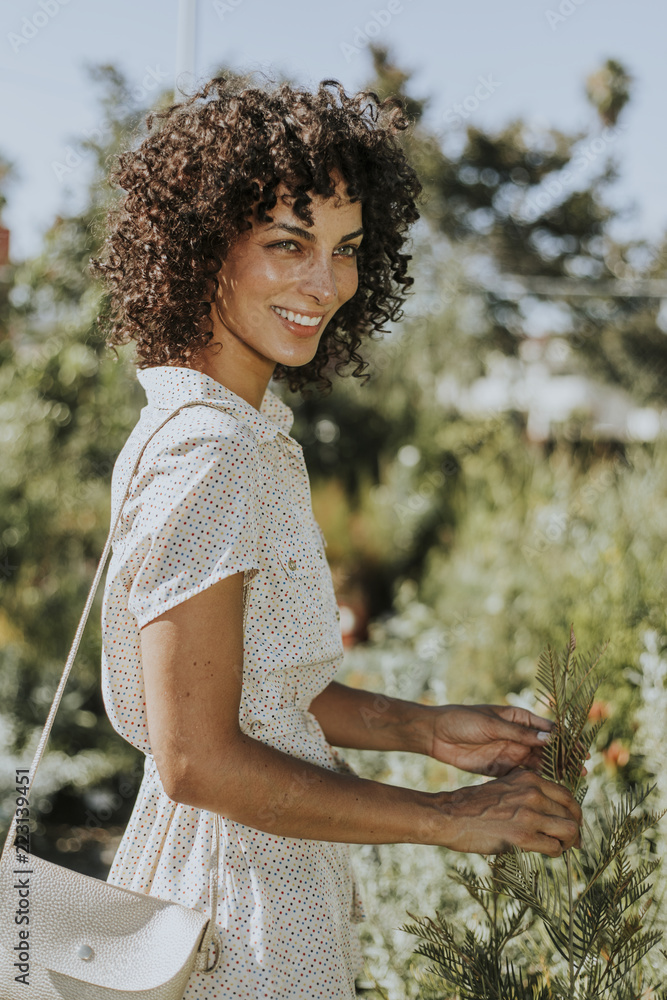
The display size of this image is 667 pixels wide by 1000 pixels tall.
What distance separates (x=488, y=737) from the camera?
1454mm

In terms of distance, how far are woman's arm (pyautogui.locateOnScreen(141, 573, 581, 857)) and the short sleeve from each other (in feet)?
0.08

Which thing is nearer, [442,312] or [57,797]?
[57,797]

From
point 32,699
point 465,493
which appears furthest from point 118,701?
point 465,493

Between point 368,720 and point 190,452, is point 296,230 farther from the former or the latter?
point 368,720

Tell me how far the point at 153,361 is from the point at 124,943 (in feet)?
2.84

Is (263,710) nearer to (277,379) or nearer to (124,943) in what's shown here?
(124,943)

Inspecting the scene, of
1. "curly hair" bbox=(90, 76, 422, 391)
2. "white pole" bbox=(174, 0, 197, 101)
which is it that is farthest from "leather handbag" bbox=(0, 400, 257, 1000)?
"white pole" bbox=(174, 0, 197, 101)

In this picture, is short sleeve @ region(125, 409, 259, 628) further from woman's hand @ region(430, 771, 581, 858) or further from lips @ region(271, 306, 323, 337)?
woman's hand @ region(430, 771, 581, 858)

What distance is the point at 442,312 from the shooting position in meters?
8.84

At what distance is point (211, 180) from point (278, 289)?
0.62 feet

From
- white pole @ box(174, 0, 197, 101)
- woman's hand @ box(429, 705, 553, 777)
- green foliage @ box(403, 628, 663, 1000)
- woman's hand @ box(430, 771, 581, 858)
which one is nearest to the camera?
woman's hand @ box(430, 771, 581, 858)

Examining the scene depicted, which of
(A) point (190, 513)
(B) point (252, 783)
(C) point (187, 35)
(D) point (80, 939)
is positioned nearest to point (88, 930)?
(D) point (80, 939)

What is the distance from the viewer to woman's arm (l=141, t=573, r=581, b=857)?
99 cm

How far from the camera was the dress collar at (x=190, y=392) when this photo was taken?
1161mm
